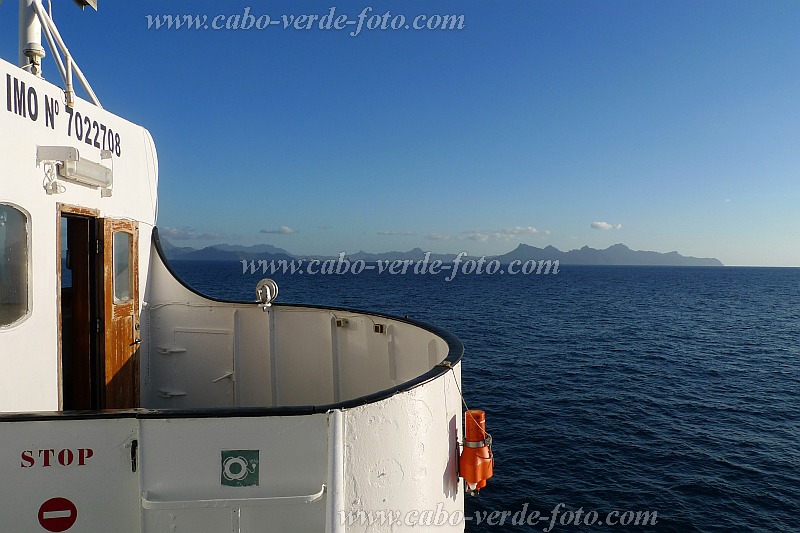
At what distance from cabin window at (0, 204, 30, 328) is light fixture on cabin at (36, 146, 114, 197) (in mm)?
373

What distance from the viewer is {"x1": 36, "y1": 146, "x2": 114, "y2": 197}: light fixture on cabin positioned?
398 centimetres

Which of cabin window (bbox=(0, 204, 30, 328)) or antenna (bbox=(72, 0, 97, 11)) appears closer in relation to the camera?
cabin window (bbox=(0, 204, 30, 328))

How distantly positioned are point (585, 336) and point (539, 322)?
28.8 feet

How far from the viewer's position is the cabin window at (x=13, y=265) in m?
3.72

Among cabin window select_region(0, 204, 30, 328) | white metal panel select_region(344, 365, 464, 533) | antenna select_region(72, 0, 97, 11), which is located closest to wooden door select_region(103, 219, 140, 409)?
cabin window select_region(0, 204, 30, 328)

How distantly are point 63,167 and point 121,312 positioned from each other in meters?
1.71

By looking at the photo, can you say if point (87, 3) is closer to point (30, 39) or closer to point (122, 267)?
point (30, 39)

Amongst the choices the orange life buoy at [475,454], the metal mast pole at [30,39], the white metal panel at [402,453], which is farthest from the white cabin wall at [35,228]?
the orange life buoy at [475,454]

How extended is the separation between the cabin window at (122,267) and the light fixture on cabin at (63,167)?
0.86 metres

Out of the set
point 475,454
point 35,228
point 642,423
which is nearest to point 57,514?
point 35,228

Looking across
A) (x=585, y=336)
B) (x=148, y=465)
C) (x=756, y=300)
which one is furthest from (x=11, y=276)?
(x=756, y=300)

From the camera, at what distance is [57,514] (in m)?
2.78

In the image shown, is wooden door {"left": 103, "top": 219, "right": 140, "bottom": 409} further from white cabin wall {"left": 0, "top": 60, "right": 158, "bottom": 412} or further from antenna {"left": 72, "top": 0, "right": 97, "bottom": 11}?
antenna {"left": 72, "top": 0, "right": 97, "bottom": 11}

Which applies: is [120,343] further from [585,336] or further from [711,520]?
[585,336]
